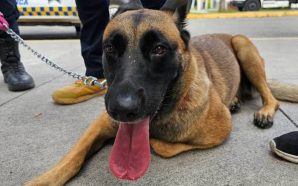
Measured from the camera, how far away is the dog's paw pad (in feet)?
8.95

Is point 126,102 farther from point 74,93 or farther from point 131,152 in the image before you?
point 74,93

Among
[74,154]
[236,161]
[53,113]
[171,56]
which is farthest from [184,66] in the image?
[53,113]

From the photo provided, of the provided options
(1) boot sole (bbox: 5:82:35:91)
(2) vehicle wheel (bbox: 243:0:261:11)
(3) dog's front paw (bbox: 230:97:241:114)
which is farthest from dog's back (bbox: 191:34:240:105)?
(2) vehicle wheel (bbox: 243:0:261:11)

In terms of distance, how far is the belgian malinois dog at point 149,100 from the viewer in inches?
70.7

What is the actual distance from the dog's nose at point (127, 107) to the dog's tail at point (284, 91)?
205cm

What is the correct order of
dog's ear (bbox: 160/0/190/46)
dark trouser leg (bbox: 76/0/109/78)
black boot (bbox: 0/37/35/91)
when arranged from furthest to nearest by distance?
black boot (bbox: 0/37/35/91), dark trouser leg (bbox: 76/0/109/78), dog's ear (bbox: 160/0/190/46)

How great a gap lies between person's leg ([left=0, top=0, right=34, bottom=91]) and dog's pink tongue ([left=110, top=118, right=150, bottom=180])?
7.71 feet

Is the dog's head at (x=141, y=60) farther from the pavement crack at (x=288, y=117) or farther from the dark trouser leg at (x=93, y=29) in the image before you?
the dark trouser leg at (x=93, y=29)

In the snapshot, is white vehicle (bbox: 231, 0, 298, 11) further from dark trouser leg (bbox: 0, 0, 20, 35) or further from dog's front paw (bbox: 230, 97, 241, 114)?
dog's front paw (bbox: 230, 97, 241, 114)

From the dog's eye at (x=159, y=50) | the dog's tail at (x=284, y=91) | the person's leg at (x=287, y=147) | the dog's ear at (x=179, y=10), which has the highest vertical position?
the dog's ear at (x=179, y=10)

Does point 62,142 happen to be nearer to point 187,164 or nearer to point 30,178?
point 30,178

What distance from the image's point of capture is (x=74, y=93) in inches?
133

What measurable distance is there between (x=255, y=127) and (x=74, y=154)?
141 centimetres

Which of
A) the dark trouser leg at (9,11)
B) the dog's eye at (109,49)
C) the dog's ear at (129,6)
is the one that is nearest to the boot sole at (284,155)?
the dog's eye at (109,49)
